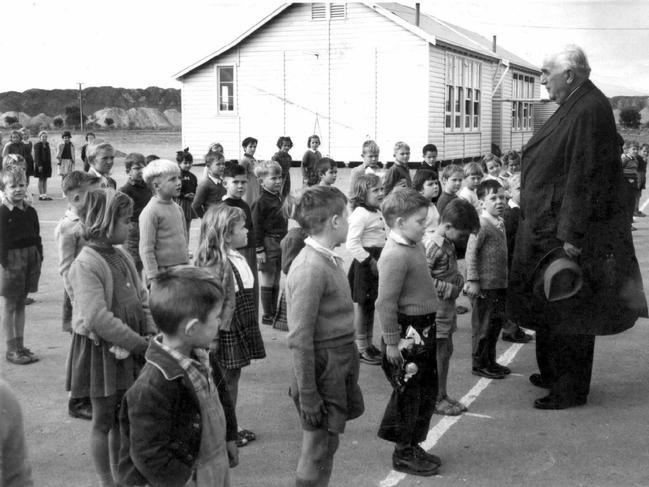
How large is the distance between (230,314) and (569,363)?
2.48 metres

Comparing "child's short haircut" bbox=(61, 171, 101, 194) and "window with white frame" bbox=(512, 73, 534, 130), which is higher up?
"window with white frame" bbox=(512, 73, 534, 130)

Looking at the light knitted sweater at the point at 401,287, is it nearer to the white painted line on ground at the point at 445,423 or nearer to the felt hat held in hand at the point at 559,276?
the white painted line on ground at the point at 445,423

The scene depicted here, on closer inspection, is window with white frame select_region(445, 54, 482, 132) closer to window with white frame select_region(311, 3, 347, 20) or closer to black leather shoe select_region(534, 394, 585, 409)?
window with white frame select_region(311, 3, 347, 20)

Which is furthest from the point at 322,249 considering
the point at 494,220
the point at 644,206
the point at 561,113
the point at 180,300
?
the point at 644,206

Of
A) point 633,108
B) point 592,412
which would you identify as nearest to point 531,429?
point 592,412

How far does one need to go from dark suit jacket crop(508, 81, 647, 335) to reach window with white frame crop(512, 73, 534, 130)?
3154 centimetres

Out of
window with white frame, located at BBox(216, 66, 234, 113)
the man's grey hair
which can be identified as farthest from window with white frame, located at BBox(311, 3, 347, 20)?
the man's grey hair

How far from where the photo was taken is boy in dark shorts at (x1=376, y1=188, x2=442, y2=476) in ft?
13.3

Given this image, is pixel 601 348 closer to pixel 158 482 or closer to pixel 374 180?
pixel 374 180

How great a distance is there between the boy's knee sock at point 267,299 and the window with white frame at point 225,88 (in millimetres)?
21368

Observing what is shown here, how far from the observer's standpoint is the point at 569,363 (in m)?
5.15

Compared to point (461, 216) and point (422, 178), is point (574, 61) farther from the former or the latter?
point (422, 178)

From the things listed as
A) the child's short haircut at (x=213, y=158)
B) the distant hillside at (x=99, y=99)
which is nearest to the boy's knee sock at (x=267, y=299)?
the child's short haircut at (x=213, y=158)

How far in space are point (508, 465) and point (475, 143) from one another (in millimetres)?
28139
